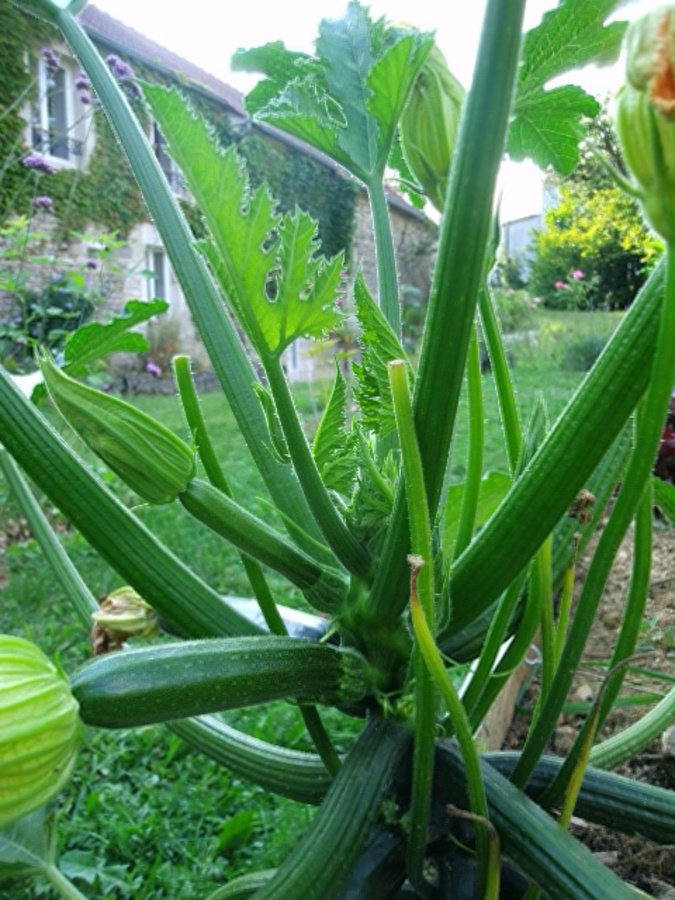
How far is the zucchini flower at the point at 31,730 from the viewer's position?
1.59ft

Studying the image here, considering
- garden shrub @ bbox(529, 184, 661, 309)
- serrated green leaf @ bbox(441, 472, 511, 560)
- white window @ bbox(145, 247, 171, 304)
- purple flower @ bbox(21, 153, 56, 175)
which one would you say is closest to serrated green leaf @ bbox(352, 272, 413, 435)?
serrated green leaf @ bbox(441, 472, 511, 560)

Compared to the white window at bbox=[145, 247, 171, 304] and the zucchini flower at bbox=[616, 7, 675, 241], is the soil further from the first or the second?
the white window at bbox=[145, 247, 171, 304]

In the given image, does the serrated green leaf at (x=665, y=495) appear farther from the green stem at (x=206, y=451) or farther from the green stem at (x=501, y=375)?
the green stem at (x=206, y=451)

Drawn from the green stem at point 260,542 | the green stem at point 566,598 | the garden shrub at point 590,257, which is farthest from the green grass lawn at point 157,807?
the garden shrub at point 590,257

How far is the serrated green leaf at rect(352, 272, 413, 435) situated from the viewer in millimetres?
592

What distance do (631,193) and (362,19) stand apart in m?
0.46

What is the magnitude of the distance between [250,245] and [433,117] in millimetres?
176

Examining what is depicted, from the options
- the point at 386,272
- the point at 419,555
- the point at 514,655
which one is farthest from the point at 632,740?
the point at 386,272

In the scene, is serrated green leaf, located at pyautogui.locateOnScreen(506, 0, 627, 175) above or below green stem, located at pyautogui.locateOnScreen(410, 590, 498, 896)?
above

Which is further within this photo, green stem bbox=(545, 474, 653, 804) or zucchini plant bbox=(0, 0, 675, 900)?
green stem bbox=(545, 474, 653, 804)

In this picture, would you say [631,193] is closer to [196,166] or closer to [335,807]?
[196,166]

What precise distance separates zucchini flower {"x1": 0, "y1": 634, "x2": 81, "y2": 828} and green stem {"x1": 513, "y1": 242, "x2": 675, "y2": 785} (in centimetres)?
33

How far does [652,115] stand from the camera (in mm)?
374

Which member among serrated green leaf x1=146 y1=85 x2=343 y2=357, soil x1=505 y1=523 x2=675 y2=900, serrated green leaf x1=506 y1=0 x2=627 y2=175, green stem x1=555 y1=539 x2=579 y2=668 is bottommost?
soil x1=505 y1=523 x2=675 y2=900
